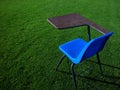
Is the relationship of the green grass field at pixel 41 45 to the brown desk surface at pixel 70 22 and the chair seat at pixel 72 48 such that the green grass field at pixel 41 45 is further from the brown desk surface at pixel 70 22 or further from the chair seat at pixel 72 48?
the brown desk surface at pixel 70 22

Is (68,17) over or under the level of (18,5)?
over

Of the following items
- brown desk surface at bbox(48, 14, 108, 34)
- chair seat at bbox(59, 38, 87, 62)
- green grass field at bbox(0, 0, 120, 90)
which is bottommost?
green grass field at bbox(0, 0, 120, 90)

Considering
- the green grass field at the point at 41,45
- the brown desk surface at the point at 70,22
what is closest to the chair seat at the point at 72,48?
the brown desk surface at the point at 70,22

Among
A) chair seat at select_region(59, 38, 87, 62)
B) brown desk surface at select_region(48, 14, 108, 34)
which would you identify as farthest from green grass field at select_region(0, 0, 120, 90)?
brown desk surface at select_region(48, 14, 108, 34)

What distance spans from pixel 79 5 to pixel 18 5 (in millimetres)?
1999

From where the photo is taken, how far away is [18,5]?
16.8ft

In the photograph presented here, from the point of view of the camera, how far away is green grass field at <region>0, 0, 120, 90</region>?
88.4 inches

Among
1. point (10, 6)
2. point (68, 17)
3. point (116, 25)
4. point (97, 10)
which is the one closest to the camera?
point (68, 17)

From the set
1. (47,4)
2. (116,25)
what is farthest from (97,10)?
(47,4)

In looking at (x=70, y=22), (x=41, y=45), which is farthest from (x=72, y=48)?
(x=41, y=45)

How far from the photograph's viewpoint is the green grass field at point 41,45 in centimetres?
224

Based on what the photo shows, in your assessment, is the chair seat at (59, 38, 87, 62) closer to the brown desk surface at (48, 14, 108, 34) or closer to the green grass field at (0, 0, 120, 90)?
the brown desk surface at (48, 14, 108, 34)

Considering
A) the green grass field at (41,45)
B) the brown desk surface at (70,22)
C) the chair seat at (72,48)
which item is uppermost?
the brown desk surface at (70,22)

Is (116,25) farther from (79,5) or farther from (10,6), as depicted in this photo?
(10,6)
